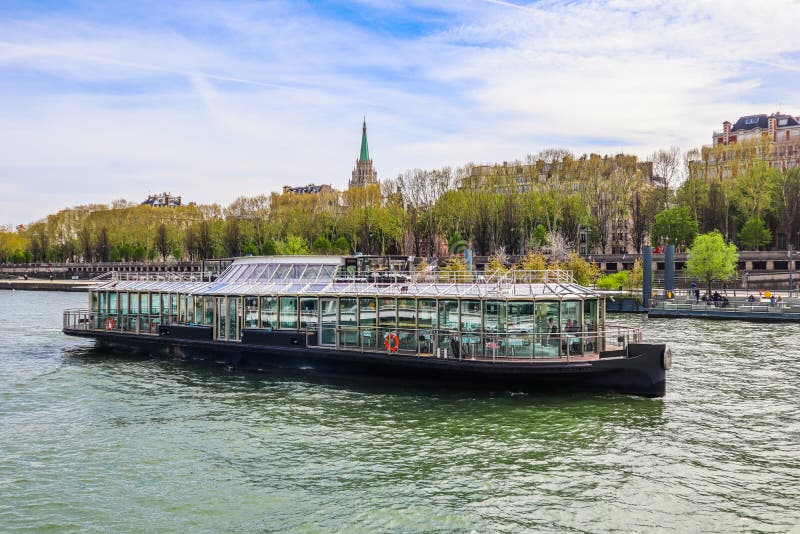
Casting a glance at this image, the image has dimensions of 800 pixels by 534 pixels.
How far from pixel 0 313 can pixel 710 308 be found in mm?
70712

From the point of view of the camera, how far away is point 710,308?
213 feet

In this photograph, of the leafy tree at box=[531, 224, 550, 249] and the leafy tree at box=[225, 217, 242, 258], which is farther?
the leafy tree at box=[225, 217, 242, 258]

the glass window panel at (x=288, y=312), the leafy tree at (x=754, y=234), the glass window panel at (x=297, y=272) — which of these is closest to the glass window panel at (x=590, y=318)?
the glass window panel at (x=288, y=312)

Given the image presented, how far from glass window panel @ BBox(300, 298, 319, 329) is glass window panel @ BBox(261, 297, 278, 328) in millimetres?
1567

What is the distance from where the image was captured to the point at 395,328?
31.8 meters

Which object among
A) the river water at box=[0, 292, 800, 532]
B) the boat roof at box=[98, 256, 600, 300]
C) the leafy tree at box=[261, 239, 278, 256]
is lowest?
the river water at box=[0, 292, 800, 532]

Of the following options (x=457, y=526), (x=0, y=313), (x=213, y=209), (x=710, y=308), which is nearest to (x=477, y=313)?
(x=457, y=526)

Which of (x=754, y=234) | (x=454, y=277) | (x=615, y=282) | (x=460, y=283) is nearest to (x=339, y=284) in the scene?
(x=454, y=277)

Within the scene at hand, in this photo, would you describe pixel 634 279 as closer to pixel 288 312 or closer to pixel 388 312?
pixel 288 312

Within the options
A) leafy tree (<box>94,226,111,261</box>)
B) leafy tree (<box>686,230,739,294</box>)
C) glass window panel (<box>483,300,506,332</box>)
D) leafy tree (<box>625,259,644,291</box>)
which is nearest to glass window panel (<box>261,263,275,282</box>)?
glass window panel (<box>483,300,506,332</box>)

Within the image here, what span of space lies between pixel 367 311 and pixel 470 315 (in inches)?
202

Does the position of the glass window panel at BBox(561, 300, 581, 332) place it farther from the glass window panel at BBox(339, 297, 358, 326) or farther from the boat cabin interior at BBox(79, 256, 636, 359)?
the glass window panel at BBox(339, 297, 358, 326)

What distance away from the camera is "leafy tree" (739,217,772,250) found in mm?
99875

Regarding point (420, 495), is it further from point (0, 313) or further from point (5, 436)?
point (0, 313)
